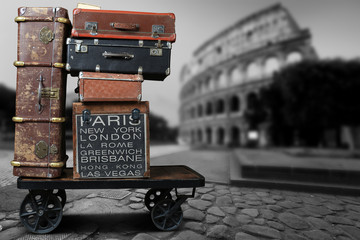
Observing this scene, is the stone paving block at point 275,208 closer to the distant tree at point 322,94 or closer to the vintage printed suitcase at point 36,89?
the vintage printed suitcase at point 36,89

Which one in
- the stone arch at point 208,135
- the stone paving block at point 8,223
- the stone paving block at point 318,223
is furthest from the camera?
the stone arch at point 208,135

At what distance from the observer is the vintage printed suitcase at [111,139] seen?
255cm

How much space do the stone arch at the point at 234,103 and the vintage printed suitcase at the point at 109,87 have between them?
29.5 meters

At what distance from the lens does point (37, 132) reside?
8.41ft

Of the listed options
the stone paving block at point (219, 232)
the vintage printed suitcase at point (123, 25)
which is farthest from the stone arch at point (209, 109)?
the vintage printed suitcase at point (123, 25)

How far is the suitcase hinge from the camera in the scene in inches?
99.7

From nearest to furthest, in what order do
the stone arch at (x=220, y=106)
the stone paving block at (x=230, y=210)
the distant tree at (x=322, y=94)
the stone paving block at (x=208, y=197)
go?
the stone paving block at (x=230, y=210) < the stone paving block at (x=208, y=197) < the distant tree at (x=322, y=94) < the stone arch at (x=220, y=106)

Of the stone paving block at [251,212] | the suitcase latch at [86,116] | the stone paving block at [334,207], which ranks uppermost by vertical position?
the suitcase latch at [86,116]

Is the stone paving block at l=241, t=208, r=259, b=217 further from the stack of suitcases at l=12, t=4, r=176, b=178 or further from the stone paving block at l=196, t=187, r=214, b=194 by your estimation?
the stack of suitcases at l=12, t=4, r=176, b=178

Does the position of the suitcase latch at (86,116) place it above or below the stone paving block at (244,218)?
above

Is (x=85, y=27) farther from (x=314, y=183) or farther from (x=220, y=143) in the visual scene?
(x=220, y=143)

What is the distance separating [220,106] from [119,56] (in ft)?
105

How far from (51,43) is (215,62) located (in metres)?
34.1

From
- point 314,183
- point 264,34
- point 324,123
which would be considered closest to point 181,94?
point 264,34
